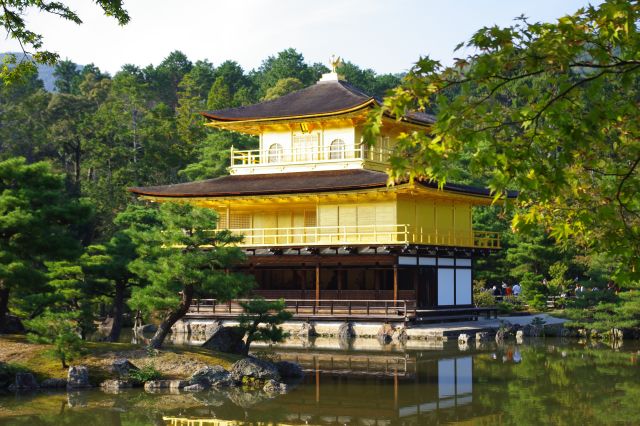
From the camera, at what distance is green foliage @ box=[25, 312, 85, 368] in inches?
749

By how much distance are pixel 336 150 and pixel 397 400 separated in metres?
22.4

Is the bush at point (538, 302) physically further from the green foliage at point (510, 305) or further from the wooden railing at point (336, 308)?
the wooden railing at point (336, 308)

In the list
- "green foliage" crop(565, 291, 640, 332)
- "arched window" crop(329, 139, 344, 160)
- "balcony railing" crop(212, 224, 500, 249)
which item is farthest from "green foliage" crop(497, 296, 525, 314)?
"arched window" crop(329, 139, 344, 160)

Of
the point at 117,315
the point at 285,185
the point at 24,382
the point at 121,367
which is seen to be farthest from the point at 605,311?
the point at 24,382

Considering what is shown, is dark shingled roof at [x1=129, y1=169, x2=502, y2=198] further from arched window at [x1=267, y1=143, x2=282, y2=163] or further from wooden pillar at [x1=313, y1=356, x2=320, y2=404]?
wooden pillar at [x1=313, y1=356, x2=320, y2=404]

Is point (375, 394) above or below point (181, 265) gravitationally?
below

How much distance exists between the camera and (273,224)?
132 ft

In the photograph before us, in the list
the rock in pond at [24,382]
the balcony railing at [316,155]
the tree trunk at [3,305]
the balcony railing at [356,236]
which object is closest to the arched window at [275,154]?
the balcony railing at [316,155]

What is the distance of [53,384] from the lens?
62.7ft

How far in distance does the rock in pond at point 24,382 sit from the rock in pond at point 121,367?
1646 mm

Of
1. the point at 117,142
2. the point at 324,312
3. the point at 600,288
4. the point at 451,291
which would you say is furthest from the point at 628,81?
the point at 117,142

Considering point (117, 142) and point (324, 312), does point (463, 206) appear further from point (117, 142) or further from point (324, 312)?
point (117, 142)

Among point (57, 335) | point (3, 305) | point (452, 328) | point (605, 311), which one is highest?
point (3, 305)

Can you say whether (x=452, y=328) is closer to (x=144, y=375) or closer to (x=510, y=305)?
(x=510, y=305)
